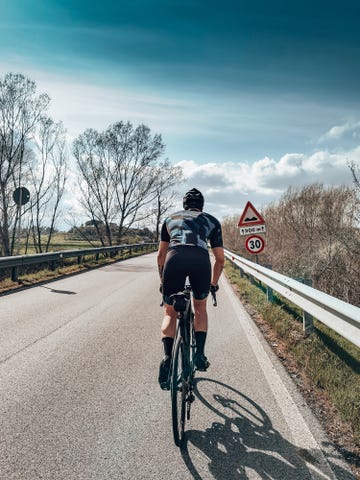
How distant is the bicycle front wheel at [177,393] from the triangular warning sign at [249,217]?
315 inches

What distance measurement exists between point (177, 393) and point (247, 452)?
658 millimetres

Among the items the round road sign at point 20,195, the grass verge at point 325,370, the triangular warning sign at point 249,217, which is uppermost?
the round road sign at point 20,195

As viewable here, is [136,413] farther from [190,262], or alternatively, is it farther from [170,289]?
[190,262]

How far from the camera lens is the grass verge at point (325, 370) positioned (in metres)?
3.01

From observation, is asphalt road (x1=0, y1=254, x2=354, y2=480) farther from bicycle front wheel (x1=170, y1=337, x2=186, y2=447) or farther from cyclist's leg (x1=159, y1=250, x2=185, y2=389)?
cyclist's leg (x1=159, y1=250, x2=185, y2=389)

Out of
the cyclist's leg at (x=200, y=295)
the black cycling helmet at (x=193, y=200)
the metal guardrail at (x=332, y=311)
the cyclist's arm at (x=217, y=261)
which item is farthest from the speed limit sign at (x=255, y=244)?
the cyclist's leg at (x=200, y=295)

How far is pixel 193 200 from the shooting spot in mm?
3746

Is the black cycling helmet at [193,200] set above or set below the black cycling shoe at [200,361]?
above

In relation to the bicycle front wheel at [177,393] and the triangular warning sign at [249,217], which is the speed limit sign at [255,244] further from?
the bicycle front wheel at [177,393]

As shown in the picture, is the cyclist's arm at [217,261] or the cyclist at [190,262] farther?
the cyclist's arm at [217,261]

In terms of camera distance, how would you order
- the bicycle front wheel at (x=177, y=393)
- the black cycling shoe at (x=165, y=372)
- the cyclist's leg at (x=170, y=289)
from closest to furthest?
the bicycle front wheel at (x=177, y=393) → the black cycling shoe at (x=165, y=372) → the cyclist's leg at (x=170, y=289)

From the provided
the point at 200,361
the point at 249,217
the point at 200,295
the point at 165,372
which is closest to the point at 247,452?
the point at 165,372

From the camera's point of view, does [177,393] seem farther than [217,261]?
No

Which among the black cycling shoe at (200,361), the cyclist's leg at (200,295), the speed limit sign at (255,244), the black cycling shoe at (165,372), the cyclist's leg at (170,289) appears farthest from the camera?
the speed limit sign at (255,244)
